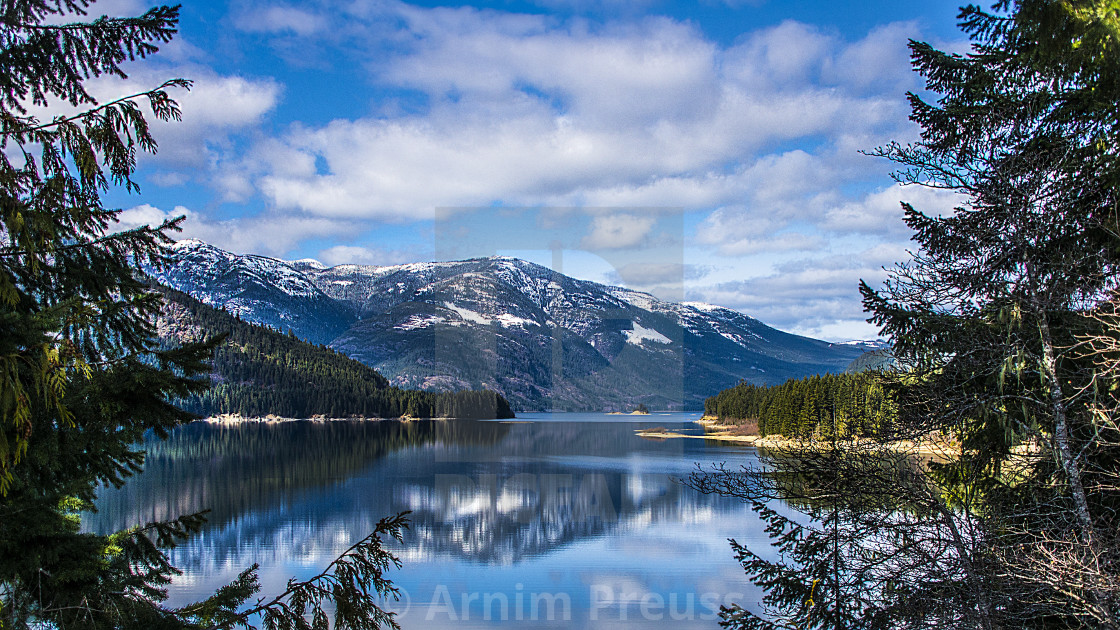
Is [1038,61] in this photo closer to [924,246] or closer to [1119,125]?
[1119,125]

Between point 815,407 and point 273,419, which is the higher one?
point 815,407

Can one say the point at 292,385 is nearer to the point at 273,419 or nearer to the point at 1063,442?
the point at 273,419

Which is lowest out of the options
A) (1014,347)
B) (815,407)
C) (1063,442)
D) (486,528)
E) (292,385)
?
(486,528)

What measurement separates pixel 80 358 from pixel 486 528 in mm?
37857

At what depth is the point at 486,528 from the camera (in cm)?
3994

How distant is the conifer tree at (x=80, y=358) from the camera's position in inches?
184

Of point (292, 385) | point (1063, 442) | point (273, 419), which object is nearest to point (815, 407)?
point (1063, 442)

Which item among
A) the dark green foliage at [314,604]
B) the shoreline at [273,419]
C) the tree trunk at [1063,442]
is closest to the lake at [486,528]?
the dark green foliage at [314,604]

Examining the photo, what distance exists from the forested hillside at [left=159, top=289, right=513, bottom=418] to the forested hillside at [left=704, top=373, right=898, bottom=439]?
236 ft

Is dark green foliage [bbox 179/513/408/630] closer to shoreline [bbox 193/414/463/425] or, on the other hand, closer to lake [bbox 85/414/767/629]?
lake [bbox 85/414/767/629]

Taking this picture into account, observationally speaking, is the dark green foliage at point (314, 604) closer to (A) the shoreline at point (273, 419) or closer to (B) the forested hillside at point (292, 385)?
(B) the forested hillside at point (292, 385)

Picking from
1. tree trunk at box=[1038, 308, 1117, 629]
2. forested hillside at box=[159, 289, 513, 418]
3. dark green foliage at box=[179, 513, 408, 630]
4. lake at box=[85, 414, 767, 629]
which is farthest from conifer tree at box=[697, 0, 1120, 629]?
forested hillside at box=[159, 289, 513, 418]

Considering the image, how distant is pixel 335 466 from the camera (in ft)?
220

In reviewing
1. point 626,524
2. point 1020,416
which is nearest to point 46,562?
point 1020,416
